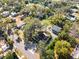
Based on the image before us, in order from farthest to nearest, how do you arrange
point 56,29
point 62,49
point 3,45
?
point 56,29 < point 3,45 < point 62,49

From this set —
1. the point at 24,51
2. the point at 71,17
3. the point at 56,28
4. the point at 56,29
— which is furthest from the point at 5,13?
the point at 71,17

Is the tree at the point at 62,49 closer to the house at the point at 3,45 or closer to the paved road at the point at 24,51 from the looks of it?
the paved road at the point at 24,51

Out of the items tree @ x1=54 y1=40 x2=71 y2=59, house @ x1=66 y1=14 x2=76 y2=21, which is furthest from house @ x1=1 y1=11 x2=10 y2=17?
tree @ x1=54 y1=40 x2=71 y2=59

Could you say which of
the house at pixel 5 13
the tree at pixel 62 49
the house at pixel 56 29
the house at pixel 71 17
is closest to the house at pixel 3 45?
the tree at pixel 62 49

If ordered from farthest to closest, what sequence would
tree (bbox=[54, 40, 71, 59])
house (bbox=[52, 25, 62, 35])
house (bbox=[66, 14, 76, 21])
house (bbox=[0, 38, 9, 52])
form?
house (bbox=[66, 14, 76, 21]) < house (bbox=[52, 25, 62, 35]) < house (bbox=[0, 38, 9, 52]) < tree (bbox=[54, 40, 71, 59])

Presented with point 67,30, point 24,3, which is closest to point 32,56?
point 67,30

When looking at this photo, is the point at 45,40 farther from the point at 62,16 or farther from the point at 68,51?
the point at 62,16

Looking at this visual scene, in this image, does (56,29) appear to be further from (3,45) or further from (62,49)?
(3,45)

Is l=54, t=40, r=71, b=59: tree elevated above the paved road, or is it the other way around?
l=54, t=40, r=71, b=59: tree

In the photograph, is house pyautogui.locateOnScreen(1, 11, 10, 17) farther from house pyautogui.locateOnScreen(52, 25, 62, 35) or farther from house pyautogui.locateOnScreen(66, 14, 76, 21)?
house pyautogui.locateOnScreen(66, 14, 76, 21)
